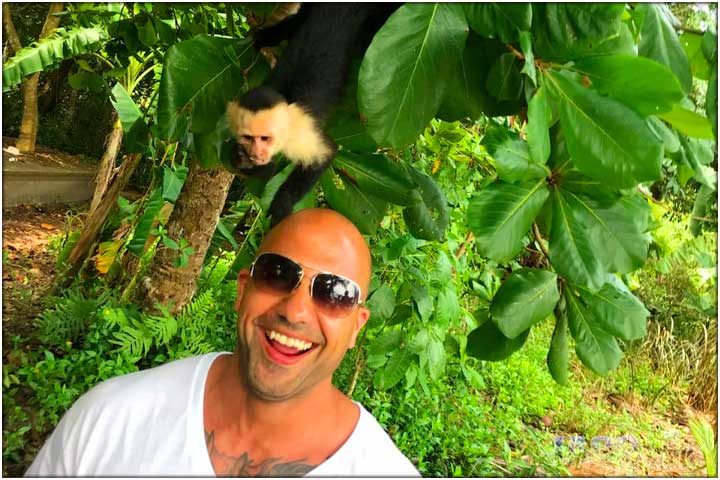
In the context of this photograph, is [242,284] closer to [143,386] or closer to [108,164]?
[143,386]

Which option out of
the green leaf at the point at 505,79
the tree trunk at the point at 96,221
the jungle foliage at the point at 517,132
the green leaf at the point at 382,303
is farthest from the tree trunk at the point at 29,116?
the green leaf at the point at 505,79

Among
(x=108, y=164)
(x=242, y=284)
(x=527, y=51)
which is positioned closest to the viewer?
(x=527, y=51)

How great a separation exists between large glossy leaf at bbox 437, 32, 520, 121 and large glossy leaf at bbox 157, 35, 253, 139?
36 centimetres

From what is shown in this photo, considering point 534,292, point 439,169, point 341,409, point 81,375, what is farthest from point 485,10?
point 81,375

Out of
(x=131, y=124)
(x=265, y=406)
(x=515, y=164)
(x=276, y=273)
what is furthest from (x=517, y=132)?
(x=131, y=124)

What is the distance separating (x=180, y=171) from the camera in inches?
70.1

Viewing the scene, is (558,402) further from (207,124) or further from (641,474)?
(207,124)

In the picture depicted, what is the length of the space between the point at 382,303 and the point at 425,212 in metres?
0.39

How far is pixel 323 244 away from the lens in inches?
29.7

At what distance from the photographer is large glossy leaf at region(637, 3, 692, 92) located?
0.66 metres

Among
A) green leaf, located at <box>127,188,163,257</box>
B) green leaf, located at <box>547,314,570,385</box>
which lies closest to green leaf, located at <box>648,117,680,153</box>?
green leaf, located at <box>547,314,570,385</box>

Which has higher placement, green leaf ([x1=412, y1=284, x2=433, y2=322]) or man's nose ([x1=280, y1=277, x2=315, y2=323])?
man's nose ([x1=280, y1=277, x2=315, y2=323])

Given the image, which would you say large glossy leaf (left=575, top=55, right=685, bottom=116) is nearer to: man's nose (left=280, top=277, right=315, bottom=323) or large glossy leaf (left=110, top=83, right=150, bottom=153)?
man's nose (left=280, top=277, right=315, bottom=323)

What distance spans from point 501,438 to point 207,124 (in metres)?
2.16
